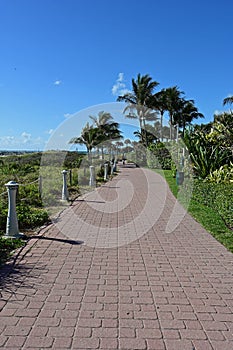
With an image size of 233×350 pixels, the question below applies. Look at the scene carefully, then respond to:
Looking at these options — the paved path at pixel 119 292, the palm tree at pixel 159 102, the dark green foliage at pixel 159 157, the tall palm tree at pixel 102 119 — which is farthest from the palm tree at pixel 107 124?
the paved path at pixel 119 292

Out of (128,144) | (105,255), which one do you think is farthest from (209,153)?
(128,144)

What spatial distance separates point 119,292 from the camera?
3.53 m

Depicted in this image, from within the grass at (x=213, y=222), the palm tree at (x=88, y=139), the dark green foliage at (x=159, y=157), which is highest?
the palm tree at (x=88, y=139)

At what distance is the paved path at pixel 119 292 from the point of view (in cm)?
265

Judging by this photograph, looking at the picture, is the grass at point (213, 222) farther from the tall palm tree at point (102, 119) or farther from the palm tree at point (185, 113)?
the palm tree at point (185, 113)

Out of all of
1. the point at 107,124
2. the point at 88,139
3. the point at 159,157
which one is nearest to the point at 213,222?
the point at 88,139

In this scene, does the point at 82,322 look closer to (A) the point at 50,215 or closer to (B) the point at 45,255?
(B) the point at 45,255

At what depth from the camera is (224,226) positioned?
672cm

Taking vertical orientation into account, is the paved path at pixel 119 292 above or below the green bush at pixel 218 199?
below

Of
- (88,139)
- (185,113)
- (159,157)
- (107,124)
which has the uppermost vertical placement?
(185,113)

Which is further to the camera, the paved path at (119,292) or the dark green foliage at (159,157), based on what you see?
the dark green foliage at (159,157)

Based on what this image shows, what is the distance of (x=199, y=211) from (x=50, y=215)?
401 centimetres

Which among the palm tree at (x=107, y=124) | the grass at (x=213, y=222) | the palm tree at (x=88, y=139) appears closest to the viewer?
the grass at (x=213, y=222)

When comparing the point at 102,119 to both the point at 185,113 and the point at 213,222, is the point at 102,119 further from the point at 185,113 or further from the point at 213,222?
the point at 213,222
